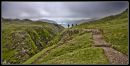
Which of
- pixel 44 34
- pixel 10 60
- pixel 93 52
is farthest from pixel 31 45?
pixel 93 52

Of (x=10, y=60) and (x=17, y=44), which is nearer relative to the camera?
(x=10, y=60)

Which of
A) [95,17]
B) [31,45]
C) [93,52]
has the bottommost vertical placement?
[95,17]

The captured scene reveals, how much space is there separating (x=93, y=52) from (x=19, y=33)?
73.6 m

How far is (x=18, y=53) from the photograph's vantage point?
95.1m

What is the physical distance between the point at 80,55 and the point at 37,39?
86.2 meters

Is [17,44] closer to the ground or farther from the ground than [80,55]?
closer to the ground

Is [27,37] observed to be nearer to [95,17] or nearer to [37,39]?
[37,39]

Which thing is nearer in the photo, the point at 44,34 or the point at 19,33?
the point at 19,33

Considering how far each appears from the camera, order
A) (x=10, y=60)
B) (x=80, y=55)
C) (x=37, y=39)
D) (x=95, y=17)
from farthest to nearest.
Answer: (x=95, y=17) → (x=37, y=39) → (x=10, y=60) → (x=80, y=55)

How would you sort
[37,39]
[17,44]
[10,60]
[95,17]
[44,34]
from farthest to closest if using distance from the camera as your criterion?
[95,17], [44,34], [37,39], [17,44], [10,60]

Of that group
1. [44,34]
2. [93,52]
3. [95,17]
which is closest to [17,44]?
[44,34]

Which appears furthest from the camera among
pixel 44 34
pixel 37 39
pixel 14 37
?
pixel 44 34

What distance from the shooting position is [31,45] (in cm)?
10894

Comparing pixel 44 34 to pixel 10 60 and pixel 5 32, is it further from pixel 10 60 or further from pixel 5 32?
pixel 10 60
